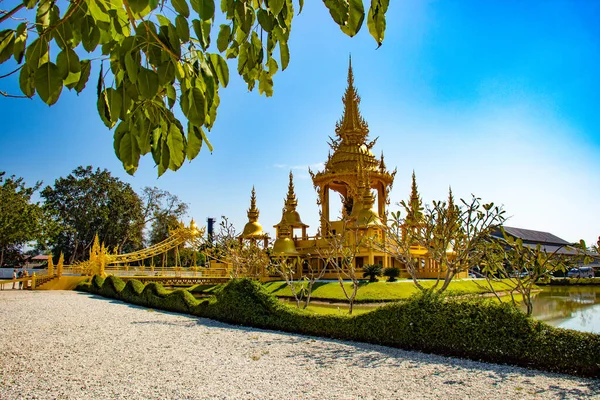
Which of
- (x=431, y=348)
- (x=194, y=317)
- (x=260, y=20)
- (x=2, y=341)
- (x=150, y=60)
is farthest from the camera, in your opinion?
(x=194, y=317)

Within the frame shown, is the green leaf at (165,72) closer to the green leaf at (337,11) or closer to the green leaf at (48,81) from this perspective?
the green leaf at (48,81)

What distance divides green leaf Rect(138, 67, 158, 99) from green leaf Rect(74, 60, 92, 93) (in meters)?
0.32

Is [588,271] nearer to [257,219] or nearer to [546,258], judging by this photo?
[257,219]

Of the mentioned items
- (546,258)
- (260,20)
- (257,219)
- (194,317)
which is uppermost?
(257,219)

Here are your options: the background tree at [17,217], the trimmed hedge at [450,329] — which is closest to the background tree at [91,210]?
the background tree at [17,217]

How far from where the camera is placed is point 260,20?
1790mm

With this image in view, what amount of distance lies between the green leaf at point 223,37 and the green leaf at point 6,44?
0.81m

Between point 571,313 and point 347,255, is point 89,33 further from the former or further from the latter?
point 571,313

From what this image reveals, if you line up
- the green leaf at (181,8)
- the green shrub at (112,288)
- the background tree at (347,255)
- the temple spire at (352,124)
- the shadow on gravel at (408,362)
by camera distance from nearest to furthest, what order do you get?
1. the green leaf at (181,8)
2. the shadow on gravel at (408,362)
3. the background tree at (347,255)
4. the green shrub at (112,288)
5. the temple spire at (352,124)

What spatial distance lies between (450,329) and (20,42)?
7.66 meters

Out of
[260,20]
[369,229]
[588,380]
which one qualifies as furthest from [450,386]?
[369,229]

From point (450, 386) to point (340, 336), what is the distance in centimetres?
377

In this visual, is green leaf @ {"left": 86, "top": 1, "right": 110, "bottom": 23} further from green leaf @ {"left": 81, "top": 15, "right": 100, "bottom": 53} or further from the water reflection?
the water reflection

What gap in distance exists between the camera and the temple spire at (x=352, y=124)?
29578mm
